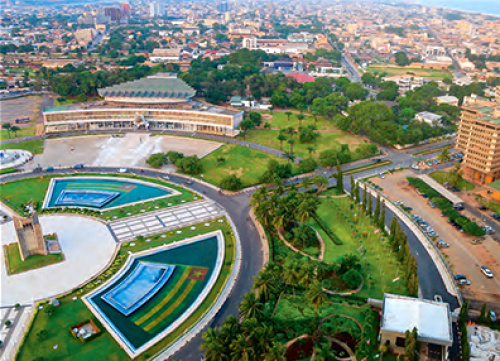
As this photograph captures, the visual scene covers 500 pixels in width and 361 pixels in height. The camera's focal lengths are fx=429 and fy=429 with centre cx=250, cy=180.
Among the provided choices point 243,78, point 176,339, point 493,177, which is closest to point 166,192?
point 176,339

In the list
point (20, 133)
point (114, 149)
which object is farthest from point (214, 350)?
point (20, 133)

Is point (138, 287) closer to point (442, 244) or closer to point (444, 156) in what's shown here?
point (442, 244)

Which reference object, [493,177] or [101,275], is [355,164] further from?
[101,275]

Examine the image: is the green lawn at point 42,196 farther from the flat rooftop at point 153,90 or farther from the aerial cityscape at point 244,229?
the flat rooftop at point 153,90

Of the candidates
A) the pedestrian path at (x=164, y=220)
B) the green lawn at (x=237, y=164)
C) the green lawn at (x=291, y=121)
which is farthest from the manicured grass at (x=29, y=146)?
the green lawn at (x=291, y=121)

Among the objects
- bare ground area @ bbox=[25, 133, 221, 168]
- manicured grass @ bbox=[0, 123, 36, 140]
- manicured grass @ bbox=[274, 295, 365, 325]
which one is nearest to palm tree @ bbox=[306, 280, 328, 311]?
manicured grass @ bbox=[274, 295, 365, 325]

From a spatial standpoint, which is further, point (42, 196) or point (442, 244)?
point (42, 196)
